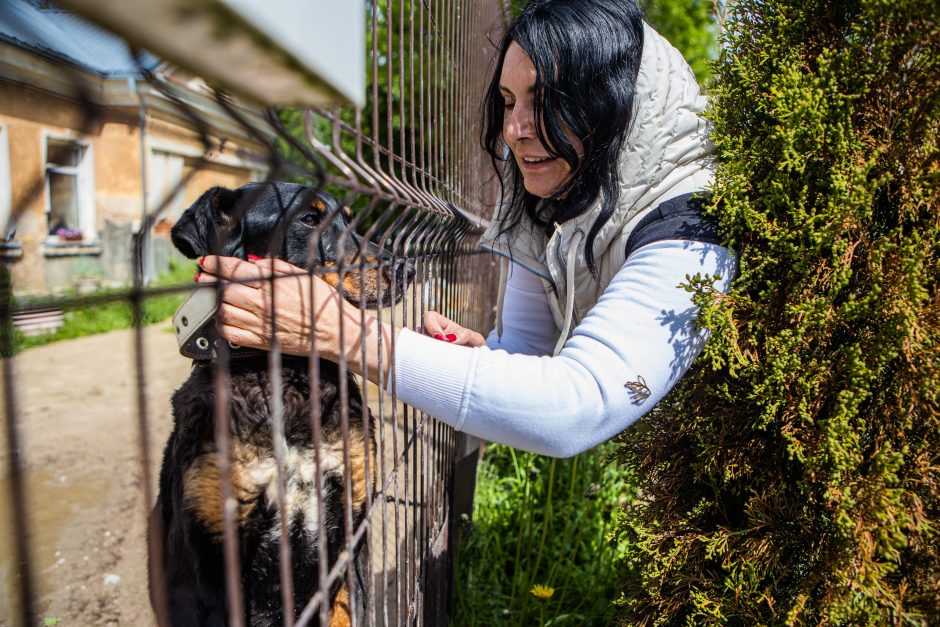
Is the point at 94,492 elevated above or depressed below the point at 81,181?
below

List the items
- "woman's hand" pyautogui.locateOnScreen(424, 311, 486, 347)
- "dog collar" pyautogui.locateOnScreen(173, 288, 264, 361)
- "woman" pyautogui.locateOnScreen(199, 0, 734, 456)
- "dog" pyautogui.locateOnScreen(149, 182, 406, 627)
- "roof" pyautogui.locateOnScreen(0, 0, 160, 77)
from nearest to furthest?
"roof" pyautogui.locateOnScreen(0, 0, 160, 77) → "dog collar" pyautogui.locateOnScreen(173, 288, 264, 361) → "woman" pyautogui.locateOnScreen(199, 0, 734, 456) → "dog" pyautogui.locateOnScreen(149, 182, 406, 627) → "woman's hand" pyautogui.locateOnScreen(424, 311, 486, 347)

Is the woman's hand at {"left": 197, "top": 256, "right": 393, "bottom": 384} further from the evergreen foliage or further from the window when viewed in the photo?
the evergreen foliage

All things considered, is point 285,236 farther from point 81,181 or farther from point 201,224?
point 81,181

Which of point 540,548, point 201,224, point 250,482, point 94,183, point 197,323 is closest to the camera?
point 94,183

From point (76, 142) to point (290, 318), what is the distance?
2.31 ft

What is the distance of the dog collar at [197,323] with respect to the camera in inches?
45.4

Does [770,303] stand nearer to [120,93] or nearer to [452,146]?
[120,93]

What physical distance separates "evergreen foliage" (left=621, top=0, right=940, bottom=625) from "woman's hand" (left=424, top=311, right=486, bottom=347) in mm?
837

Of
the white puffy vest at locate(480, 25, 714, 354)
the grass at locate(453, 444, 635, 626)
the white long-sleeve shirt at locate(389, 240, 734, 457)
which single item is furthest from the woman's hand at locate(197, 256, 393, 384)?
the grass at locate(453, 444, 635, 626)

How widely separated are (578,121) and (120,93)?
4.74 ft

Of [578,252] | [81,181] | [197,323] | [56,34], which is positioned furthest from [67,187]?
[578,252]

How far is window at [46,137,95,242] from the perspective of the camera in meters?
0.59

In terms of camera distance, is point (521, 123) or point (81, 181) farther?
point (521, 123)

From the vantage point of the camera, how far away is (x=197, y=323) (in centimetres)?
115
